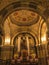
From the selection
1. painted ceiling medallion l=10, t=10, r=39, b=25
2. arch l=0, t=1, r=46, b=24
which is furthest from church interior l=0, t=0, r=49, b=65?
arch l=0, t=1, r=46, b=24

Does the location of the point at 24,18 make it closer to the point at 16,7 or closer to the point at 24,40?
the point at 24,40

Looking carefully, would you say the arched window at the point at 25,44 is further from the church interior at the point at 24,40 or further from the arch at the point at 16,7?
the arch at the point at 16,7

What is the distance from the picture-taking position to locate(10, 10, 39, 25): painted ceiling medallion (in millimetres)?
17734

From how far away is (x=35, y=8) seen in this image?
1140 centimetres

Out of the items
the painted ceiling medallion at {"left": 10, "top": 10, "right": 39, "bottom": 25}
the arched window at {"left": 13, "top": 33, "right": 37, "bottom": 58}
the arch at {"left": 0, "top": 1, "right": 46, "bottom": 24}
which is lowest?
the arched window at {"left": 13, "top": 33, "right": 37, "bottom": 58}

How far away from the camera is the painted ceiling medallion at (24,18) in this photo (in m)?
17.7

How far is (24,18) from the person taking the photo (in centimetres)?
1880

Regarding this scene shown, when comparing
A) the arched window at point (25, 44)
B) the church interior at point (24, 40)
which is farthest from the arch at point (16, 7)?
the arched window at point (25, 44)

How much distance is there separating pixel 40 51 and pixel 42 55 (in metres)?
1.03

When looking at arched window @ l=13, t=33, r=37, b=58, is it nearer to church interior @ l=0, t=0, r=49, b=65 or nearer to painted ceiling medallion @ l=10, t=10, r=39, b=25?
church interior @ l=0, t=0, r=49, b=65

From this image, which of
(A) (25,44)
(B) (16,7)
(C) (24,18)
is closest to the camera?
(B) (16,7)

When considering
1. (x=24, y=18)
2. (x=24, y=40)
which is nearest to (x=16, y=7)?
(x=24, y=18)

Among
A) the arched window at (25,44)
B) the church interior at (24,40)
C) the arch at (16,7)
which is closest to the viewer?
the arch at (16,7)

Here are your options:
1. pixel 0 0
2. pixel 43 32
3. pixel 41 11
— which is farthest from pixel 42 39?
pixel 0 0
